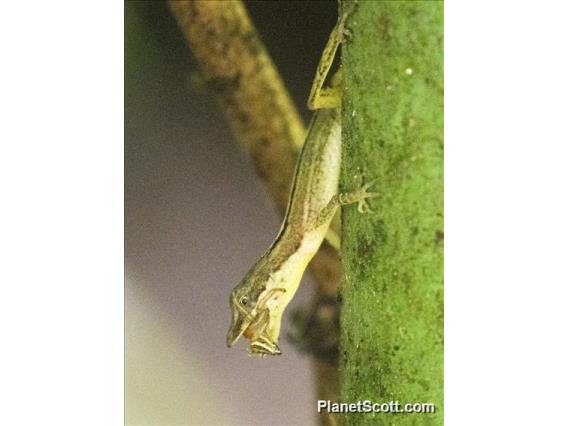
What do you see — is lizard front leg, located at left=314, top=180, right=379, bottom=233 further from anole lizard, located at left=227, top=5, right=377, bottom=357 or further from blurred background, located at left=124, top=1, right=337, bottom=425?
blurred background, located at left=124, top=1, right=337, bottom=425

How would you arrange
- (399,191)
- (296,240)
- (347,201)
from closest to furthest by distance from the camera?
(399,191), (347,201), (296,240)

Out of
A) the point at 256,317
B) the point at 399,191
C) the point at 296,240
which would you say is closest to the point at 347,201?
the point at 399,191

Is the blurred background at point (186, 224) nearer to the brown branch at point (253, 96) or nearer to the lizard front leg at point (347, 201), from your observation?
the brown branch at point (253, 96)

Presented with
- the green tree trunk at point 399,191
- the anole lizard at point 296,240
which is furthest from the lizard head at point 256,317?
the green tree trunk at point 399,191

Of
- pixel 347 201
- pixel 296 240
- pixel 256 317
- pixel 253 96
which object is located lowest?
pixel 256 317

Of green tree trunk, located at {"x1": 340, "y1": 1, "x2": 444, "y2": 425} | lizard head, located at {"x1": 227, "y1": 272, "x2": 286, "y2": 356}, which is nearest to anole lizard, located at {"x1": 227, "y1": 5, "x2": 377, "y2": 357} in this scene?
lizard head, located at {"x1": 227, "y1": 272, "x2": 286, "y2": 356}

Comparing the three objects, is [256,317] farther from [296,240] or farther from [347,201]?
[347,201]
